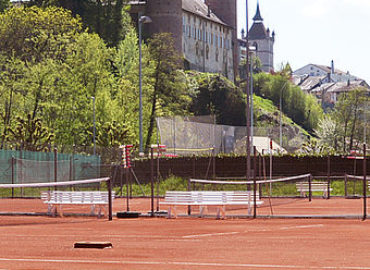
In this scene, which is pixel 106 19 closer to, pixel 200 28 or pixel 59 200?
pixel 200 28

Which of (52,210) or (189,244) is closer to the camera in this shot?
(189,244)

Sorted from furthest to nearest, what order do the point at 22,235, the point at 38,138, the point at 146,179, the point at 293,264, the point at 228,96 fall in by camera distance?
1. the point at 228,96
2. the point at 38,138
3. the point at 146,179
4. the point at 22,235
5. the point at 293,264

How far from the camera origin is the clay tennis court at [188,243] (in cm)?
1380

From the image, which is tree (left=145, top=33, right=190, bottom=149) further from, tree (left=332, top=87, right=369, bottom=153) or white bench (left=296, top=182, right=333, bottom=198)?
white bench (left=296, top=182, right=333, bottom=198)

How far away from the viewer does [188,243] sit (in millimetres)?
17766

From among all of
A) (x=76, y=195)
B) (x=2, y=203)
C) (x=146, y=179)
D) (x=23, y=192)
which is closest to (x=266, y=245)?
(x=76, y=195)

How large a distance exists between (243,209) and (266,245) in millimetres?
15098

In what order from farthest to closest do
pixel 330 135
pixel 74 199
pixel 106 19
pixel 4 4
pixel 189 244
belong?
pixel 330 135 < pixel 106 19 < pixel 4 4 < pixel 74 199 < pixel 189 244

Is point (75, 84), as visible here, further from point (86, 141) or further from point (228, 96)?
point (228, 96)

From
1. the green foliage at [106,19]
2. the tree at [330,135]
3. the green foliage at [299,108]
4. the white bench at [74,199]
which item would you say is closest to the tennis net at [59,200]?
the white bench at [74,199]

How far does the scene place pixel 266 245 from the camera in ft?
56.1

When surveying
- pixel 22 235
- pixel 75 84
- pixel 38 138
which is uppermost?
pixel 75 84

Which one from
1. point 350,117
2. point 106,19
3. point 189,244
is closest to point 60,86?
point 106,19

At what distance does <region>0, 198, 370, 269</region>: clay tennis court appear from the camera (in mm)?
13797
